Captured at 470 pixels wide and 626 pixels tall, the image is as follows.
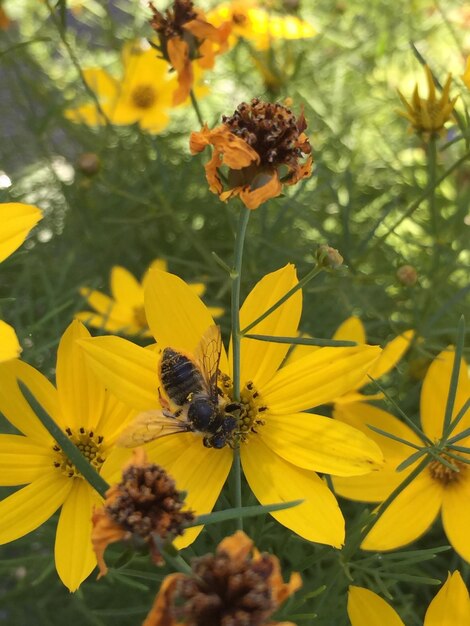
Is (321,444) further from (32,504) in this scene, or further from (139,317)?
(139,317)

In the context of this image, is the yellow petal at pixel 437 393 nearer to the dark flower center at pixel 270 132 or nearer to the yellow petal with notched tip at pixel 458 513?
the yellow petal with notched tip at pixel 458 513

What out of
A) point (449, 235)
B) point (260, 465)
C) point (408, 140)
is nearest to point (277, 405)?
point (260, 465)

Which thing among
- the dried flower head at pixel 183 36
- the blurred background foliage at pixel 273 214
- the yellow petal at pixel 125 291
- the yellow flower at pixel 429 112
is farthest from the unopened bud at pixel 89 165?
the yellow flower at pixel 429 112

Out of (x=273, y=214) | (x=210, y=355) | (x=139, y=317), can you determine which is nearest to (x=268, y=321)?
(x=210, y=355)

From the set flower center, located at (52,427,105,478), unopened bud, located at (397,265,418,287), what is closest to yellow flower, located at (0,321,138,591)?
flower center, located at (52,427,105,478)

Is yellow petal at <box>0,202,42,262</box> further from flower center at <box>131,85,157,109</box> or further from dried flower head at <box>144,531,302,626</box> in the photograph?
flower center at <box>131,85,157,109</box>

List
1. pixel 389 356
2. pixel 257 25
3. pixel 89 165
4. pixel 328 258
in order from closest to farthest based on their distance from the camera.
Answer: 1. pixel 328 258
2. pixel 389 356
3. pixel 89 165
4. pixel 257 25
